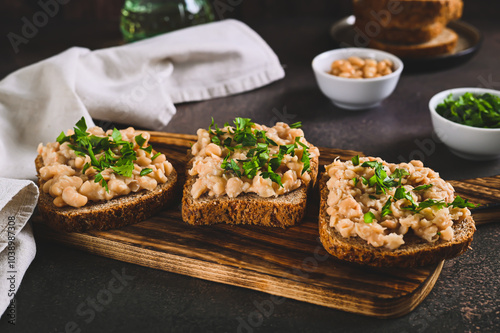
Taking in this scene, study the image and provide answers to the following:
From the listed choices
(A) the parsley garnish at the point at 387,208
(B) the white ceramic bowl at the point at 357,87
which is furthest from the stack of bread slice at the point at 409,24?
(A) the parsley garnish at the point at 387,208

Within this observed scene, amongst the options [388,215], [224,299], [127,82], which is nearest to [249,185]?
[224,299]

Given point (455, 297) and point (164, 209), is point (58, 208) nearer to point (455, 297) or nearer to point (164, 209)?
point (164, 209)

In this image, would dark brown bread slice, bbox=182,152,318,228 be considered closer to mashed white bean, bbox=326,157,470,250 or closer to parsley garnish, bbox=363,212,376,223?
mashed white bean, bbox=326,157,470,250

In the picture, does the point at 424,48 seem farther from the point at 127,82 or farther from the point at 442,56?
the point at 127,82

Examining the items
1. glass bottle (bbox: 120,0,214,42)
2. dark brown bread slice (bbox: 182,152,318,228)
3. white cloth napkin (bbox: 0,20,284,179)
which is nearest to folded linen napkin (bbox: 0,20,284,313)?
white cloth napkin (bbox: 0,20,284,179)

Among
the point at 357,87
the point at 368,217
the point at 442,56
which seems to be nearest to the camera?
the point at 368,217
